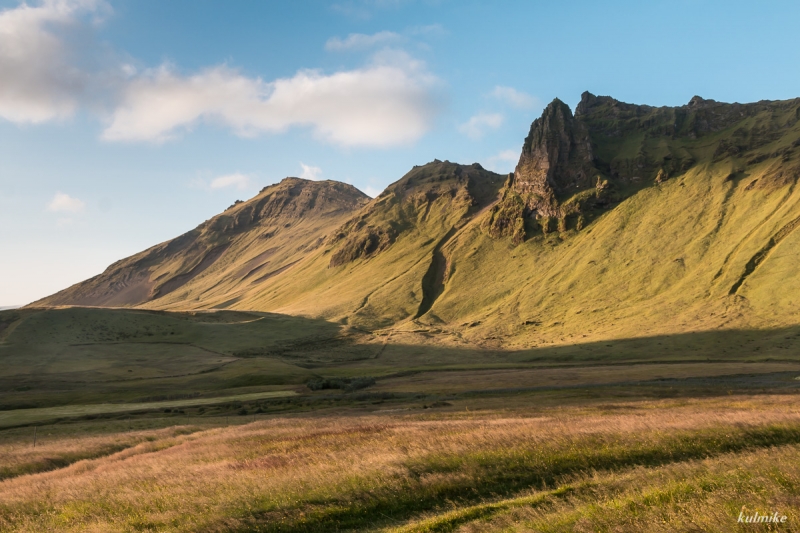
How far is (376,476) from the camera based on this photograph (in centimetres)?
1920

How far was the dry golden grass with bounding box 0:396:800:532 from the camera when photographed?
16594mm

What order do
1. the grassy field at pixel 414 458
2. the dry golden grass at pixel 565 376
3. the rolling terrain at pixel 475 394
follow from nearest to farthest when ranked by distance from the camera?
the grassy field at pixel 414 458 < the rolling terrain at pixel 475 394 < the dry golden grass at pixel 565 376

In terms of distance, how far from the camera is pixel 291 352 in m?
138

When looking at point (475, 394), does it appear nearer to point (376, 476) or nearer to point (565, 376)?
point (565, 376)

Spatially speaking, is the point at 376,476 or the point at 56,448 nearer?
the point at 376,476

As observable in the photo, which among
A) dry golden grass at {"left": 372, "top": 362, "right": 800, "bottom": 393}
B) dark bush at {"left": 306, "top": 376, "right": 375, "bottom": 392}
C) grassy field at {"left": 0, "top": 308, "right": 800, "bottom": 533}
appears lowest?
dry golden grass at {"left": 372, "top": 362, "right": 800, "bottom": 393}

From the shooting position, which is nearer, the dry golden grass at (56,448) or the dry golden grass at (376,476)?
the dry golden grass at (376,476)

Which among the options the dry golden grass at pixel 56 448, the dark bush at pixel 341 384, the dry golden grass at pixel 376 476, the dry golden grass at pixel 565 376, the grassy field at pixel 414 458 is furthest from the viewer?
the dark bush at pixel 341 384

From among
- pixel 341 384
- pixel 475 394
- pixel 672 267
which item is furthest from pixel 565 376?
pixel 672 267

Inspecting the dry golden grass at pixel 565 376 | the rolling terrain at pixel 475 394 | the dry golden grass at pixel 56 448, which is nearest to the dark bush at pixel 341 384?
the rolling terrain at pixel 475 394

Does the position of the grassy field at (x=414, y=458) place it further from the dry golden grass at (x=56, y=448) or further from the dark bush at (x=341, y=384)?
the dark bush at (x=341, y=384)

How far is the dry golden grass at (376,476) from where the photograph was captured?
1659cm

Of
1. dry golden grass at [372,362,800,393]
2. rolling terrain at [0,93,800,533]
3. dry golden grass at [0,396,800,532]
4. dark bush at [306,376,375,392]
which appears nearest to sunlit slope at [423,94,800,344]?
rolling terrain at [0,93,800,533]

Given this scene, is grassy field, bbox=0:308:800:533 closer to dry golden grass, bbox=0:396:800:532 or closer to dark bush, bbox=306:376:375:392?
dry golden grass, bbox=0:396:800:532
